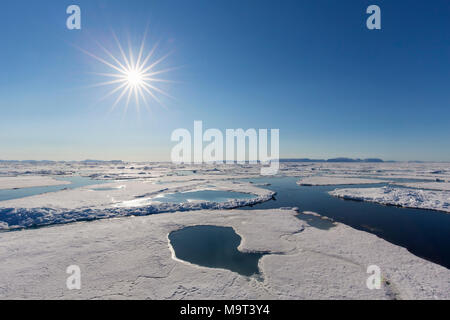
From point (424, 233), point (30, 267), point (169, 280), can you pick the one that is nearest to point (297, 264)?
point (169, 280)

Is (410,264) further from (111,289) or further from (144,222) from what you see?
(144,222)

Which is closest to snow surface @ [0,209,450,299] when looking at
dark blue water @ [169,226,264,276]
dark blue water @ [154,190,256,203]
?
dark blue water @ [169,226,264,276]

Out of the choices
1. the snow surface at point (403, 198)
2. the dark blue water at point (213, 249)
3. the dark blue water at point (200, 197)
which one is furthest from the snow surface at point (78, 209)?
the snow surface at point (403, 198)

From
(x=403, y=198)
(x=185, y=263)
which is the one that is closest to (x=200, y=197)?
(x=185, y=263)

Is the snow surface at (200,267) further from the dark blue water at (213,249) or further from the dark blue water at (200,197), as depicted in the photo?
the dark blue water at (200,197)

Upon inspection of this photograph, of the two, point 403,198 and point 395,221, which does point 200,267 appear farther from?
point 403,198
